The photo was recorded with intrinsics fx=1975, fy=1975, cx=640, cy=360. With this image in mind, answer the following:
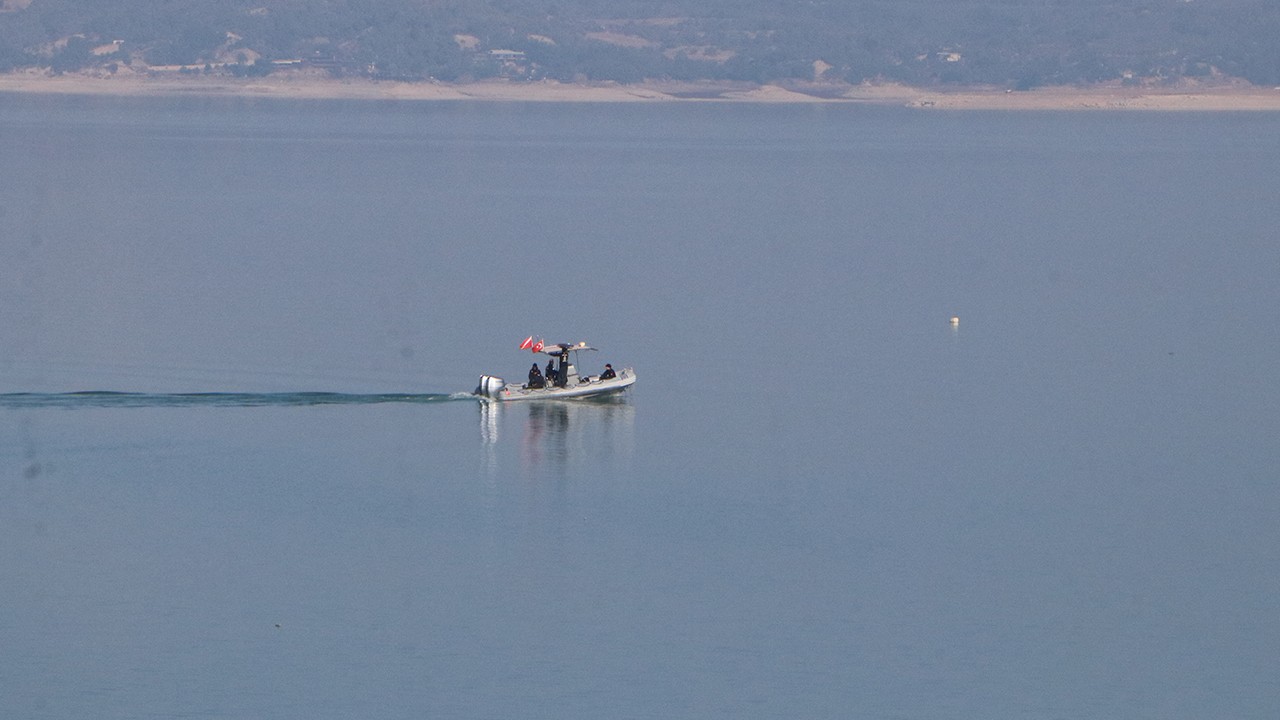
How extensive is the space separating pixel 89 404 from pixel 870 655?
59.8 feet

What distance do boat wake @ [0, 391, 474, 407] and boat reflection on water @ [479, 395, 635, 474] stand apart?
1368 mm

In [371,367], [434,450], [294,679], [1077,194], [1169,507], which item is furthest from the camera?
[1077,194]

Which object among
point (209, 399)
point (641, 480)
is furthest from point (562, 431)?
point (209, 399)

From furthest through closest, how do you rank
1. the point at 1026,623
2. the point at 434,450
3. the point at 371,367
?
the point at 371,367 → the point at 434,450 → the point at 1026,623

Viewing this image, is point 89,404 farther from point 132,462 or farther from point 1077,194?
point 1077,194

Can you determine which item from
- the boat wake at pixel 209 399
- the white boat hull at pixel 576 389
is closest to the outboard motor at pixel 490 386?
the white boat hull at pixel 576 389

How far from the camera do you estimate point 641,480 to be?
34.3 meters

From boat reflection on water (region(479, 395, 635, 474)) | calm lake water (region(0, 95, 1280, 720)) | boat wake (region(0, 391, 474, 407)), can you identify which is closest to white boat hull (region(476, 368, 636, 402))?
boat reflection on water (region(479, 395, 635, 474))

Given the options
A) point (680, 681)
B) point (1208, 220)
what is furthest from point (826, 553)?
point (1208, 220)

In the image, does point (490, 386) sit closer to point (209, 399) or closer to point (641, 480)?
point (209, 399)

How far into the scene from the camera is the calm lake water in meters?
25.3

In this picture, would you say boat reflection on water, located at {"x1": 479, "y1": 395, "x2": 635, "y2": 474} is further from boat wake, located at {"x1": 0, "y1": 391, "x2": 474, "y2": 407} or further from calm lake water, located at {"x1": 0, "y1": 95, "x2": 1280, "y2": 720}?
boat wake, located at {"x1": 0, "y1": 391, "x2": 474, "y2": 407}

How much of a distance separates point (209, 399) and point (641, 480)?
957 cm

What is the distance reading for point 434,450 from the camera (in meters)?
36.2
